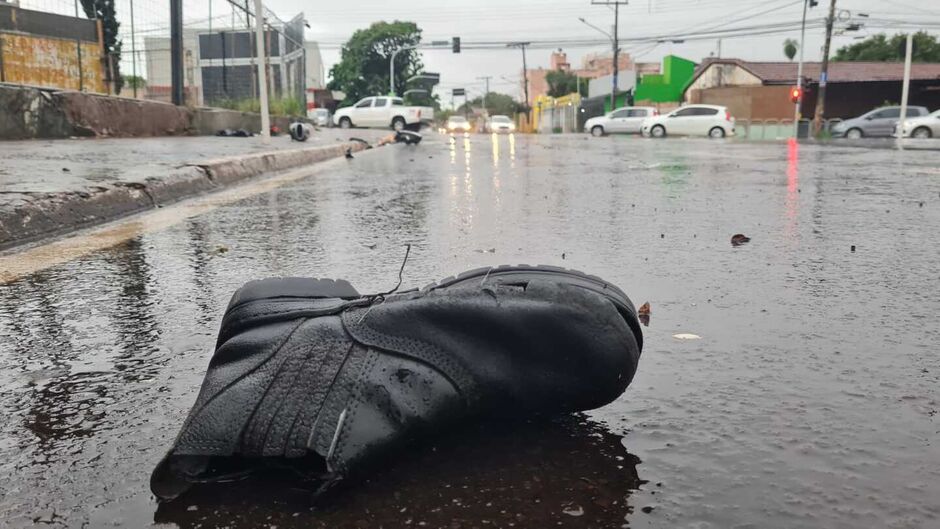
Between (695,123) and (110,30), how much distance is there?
22.1 meters

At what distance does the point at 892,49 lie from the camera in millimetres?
52719

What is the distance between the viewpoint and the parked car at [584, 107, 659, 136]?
31703 millimetres

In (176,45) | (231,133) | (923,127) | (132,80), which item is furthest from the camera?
(923,127)

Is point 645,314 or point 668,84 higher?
point 668,84

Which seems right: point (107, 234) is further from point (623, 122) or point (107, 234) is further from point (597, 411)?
point (623, 122)

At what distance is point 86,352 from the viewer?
1784mm

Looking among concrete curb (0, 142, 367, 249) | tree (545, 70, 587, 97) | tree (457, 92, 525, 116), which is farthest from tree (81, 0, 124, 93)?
tree (457, 92, 525, 116)

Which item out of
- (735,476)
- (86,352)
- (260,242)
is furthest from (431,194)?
(735,476)

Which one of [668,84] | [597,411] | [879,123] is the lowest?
[597,411]

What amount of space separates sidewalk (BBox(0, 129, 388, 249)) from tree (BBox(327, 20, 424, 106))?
193ft

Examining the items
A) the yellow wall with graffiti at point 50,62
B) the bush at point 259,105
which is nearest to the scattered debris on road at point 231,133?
the yellow wall with graffiti at point 50,62

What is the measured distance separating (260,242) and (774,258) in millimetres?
2139

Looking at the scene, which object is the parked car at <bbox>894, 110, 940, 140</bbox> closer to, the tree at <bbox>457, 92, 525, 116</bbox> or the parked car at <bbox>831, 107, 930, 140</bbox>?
the parked car at <bbox>831, 107, 930, 140</bbox>

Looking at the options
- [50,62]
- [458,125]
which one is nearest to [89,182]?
[50,62]
